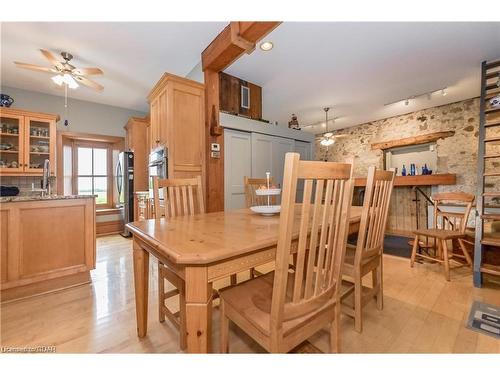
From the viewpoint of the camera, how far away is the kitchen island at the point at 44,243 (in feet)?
6.05

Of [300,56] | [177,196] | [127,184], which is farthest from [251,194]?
[127,184]

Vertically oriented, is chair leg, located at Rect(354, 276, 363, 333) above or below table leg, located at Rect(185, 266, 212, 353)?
below

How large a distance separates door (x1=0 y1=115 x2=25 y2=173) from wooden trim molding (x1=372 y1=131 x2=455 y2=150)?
6.53 metres

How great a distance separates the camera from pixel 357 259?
141 cm

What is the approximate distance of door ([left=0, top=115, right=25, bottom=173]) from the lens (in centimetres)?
328

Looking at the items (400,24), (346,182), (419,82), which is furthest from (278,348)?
(419,82)

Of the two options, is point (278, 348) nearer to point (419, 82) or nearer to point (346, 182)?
point (346, 182)

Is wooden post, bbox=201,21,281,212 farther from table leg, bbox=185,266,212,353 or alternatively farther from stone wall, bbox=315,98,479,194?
stone wall, bbox=315,98,479,194

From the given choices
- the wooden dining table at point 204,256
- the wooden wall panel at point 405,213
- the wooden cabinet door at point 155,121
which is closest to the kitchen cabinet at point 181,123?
the wooden cabinet door at point 155,121

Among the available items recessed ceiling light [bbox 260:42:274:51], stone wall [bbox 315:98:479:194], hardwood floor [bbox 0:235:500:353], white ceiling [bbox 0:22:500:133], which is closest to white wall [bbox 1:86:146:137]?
white ceiling [bbox 0:22:500:133]
